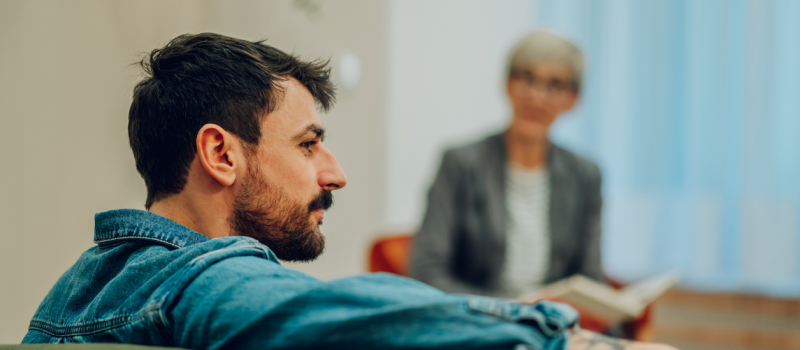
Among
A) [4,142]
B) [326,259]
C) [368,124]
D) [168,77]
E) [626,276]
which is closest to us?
[168,77]

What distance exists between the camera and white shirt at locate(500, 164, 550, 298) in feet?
5.74

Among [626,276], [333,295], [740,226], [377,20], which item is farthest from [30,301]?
[740,226]

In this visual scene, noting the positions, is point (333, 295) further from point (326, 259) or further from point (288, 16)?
point (326, 259)

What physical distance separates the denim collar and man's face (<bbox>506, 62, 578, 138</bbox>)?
133 centimetres

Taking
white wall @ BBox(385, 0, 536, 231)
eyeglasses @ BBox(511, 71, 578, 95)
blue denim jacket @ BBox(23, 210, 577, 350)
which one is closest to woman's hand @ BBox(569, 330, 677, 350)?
blue denim jacket @ BBox(23, 210, 577, 350)

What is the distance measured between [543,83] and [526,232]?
18.0 inches

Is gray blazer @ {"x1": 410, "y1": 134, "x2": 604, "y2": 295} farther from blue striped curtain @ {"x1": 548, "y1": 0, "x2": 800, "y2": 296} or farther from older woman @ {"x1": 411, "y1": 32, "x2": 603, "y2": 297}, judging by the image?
blue striped curtain @ {"x1": 548, "y1": 0, "x2": 800, "y2": 296}

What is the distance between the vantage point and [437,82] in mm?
2662

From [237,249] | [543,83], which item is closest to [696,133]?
[543,83]

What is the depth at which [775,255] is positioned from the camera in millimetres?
2371

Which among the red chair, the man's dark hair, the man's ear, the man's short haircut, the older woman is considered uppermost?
the man's short haircut

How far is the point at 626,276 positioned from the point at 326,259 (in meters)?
1.41

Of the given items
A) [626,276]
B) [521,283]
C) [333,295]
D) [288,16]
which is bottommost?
[626,276]

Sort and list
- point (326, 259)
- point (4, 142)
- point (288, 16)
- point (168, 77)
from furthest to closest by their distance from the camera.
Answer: point (326, 259) < point (288, 16) < point (4, 142) < point (168, 77)
